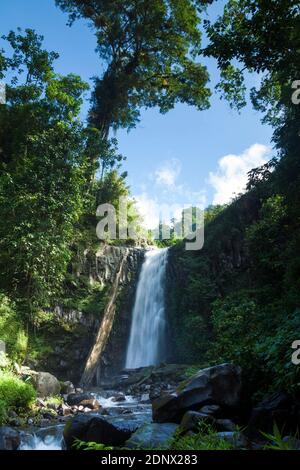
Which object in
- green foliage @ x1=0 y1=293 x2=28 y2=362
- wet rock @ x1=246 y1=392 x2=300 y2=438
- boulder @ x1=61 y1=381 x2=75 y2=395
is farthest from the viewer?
green foliage @ x1=0 y1=293 x2=28 y2=362

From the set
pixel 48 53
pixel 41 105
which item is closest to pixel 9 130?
pixel 41 105

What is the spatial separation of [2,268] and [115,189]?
35.7ft

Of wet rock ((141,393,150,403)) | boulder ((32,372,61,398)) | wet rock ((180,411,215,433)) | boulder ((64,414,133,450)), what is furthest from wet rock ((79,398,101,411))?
wet rock ((180,411,215,433))

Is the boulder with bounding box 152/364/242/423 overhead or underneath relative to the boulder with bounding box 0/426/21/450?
overhead

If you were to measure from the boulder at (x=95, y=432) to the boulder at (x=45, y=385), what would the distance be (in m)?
5.76

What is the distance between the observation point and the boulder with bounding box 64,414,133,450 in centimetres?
665

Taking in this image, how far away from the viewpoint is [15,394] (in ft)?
34.8

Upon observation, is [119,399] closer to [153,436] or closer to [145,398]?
[145,398]

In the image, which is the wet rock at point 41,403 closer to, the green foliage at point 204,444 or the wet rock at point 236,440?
the green foliage at point 204,444

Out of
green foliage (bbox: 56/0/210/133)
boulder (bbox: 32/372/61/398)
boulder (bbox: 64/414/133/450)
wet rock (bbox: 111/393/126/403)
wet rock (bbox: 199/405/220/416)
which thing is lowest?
wet rock (bbox: 111/393/126/403)

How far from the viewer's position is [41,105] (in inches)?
730

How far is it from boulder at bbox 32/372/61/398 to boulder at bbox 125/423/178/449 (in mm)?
7173

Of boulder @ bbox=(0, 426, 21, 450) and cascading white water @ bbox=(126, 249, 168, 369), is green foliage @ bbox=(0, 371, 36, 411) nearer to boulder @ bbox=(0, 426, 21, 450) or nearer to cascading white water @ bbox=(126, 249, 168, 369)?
boulder @ bbox=(0, 426, 21, 450)

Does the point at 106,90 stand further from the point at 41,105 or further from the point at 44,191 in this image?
the point at 44,191
